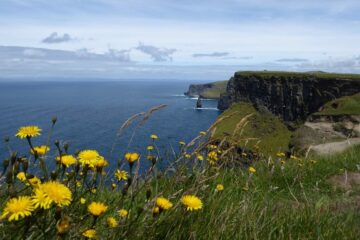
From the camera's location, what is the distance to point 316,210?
4844mm

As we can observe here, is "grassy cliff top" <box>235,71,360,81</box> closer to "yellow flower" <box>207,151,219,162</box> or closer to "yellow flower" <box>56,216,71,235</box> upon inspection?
"yellow flower" <box>207,151,219,162</box>

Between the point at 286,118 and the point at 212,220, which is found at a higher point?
the point at 212,220

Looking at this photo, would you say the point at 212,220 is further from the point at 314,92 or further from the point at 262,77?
the point at 262,77

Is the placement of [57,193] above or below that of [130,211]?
above

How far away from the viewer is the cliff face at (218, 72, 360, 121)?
Answer: 154 meters

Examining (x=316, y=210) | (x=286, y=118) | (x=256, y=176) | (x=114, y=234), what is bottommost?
(x=286, y=118)

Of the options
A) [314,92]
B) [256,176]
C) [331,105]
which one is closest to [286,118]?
[314,92]

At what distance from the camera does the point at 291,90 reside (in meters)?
171

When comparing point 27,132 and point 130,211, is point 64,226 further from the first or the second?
point 130,211

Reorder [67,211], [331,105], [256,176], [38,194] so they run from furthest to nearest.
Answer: [331,105] < [256,176] < [67,211] < [38,194]

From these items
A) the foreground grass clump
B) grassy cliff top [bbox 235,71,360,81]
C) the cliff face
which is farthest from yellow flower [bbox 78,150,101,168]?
grassy cliff top [bbox 235,71,360,81]

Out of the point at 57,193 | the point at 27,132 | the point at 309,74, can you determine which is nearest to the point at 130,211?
the point at 27,132

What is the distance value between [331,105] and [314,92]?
65647 millimetres

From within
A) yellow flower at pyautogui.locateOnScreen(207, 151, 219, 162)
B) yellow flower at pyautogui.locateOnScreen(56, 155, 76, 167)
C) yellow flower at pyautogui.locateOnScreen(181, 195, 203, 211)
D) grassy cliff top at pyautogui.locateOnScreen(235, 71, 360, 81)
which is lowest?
grassy cliff top at pyautogui.locateOnScreen(235, 71, 360, 81)
